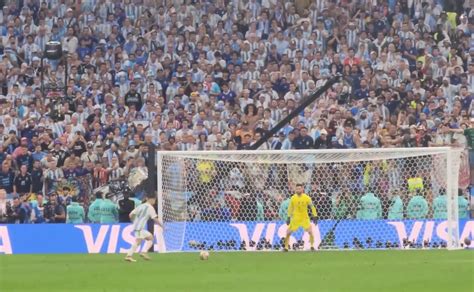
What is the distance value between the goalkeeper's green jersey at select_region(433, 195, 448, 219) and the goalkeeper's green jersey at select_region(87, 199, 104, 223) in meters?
7.83

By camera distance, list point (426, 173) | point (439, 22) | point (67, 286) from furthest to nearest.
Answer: point (439, 22) → point (426, 173) → point (67, 286)

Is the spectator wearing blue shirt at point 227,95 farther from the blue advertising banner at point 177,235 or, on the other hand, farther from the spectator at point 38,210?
the spectator at point 38,210

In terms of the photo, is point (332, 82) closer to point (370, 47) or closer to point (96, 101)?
point (370, 47)

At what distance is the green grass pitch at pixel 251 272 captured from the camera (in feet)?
68.7

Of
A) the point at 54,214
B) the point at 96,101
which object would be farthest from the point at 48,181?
the point at 96,101

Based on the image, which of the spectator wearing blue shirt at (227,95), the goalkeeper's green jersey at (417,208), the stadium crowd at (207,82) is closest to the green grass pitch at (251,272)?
the goalkeeper's green jersey at (417,208)

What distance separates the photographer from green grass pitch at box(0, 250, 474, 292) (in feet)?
68.7

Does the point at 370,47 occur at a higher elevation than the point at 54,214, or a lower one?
higher

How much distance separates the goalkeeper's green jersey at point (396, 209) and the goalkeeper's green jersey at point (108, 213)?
6463 mm

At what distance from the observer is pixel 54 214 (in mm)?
31984

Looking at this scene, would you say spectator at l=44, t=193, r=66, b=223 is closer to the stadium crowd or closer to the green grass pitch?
the stadium crowd

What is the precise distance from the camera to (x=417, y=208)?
30875mm

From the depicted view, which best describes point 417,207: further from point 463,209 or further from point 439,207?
point 463,209

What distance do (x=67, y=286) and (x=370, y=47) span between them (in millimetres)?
18145
